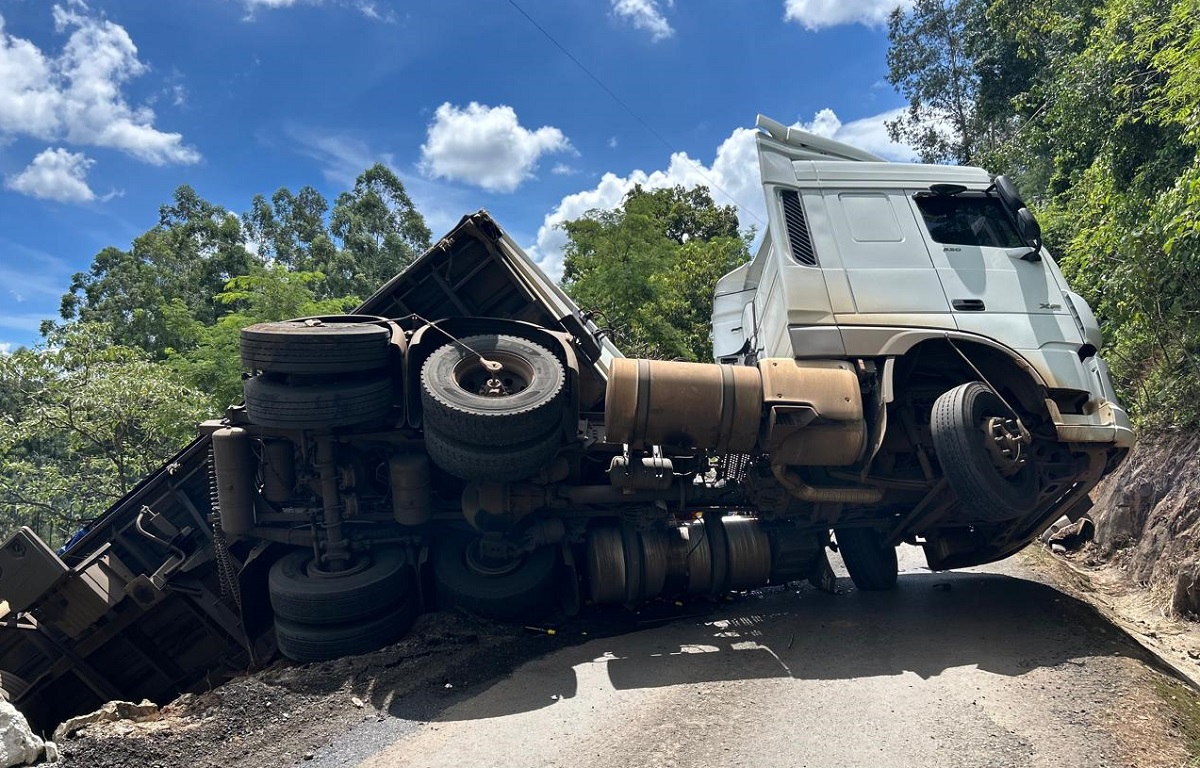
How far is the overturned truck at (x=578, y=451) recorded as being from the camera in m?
4.76

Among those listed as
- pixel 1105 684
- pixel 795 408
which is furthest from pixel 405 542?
pixel 1105 684

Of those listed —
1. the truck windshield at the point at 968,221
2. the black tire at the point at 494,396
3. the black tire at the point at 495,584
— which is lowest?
the black tire at the point at 495,584

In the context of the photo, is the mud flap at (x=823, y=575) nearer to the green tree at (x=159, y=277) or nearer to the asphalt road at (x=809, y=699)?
the asphalt road at (x=809, y=699)

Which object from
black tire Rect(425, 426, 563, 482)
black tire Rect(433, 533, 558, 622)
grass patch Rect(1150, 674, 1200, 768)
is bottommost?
grass patch Rect(1150, 674, 1200, 768)

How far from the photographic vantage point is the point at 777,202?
5.77m

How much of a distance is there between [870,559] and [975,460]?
2214mm

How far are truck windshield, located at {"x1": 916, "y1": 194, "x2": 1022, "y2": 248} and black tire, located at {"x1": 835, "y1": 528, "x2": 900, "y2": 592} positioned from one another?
283cm

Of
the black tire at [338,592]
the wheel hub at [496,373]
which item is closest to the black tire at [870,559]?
the wheel hub at [496,373]

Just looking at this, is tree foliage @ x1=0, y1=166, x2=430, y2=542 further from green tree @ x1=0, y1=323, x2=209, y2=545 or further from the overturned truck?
the overturned truck

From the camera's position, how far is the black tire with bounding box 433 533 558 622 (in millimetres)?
5129

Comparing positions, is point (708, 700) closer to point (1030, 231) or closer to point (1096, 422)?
point (1096, 422)

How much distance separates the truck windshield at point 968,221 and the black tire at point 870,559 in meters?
2.83

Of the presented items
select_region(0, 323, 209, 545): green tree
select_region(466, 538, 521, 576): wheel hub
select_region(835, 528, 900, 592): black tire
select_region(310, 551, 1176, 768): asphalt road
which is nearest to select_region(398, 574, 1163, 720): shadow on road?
select_region(310, 551, 1176, 768): asphalt road

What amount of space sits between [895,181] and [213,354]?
14.9 m
